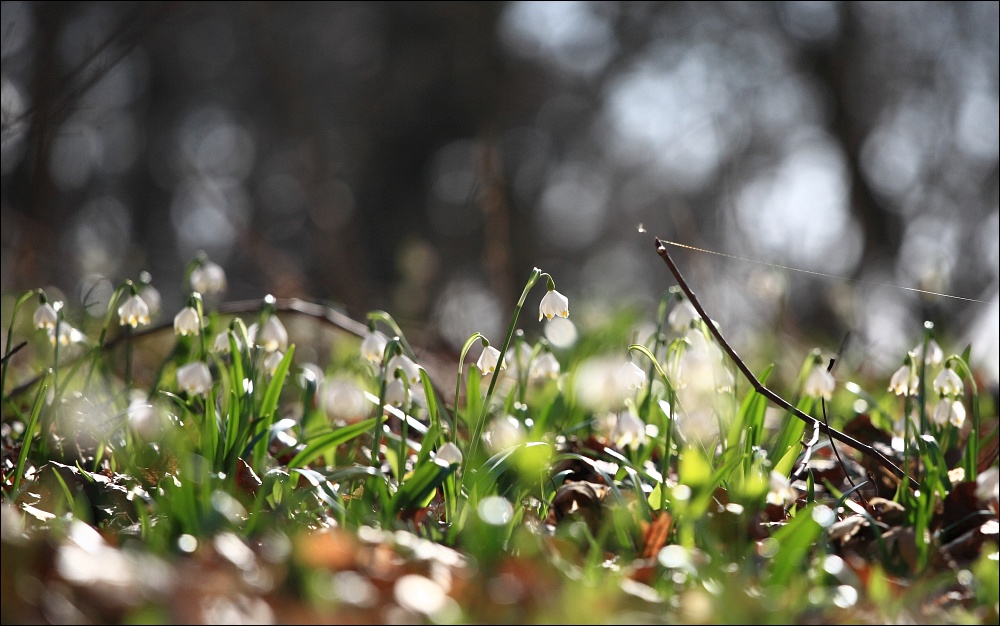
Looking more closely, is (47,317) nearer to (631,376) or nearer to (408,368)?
(408,368)

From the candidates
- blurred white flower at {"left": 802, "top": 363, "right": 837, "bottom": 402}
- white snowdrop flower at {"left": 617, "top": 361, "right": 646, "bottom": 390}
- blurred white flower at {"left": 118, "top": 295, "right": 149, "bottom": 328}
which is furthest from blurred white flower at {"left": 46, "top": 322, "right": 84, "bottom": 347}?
blurred white flower at {"left": 802, "top": 363, "right": 837, "bottom": 402}

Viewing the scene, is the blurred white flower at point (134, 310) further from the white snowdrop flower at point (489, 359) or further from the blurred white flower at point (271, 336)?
the white snowdrop flower at point (489, 359)

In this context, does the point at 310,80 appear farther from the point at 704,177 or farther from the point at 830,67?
the point at 830,67

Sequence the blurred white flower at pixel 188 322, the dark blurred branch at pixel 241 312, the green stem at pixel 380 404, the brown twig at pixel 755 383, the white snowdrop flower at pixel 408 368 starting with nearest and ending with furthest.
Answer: the brown twig at pixel 755 383, the green stem at pixel 380 404, the white snowdrop flower at pixel 408 368, the blurred white flower at pixel 188 322, the dark blurred branch at pixel 241 312

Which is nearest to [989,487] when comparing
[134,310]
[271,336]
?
[271,336]

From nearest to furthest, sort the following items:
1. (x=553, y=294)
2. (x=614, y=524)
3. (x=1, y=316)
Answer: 1. (x=614, y=524)
2. (x=553, y=294)
3. (x=1, y=316)

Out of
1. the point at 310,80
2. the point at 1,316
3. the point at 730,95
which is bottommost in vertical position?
the point at 1,316

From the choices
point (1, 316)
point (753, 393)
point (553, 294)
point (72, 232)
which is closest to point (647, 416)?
point (753, 393)

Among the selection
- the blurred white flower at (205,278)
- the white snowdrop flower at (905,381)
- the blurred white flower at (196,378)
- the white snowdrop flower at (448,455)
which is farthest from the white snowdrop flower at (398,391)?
the white snowdrop flower at (905,381)
